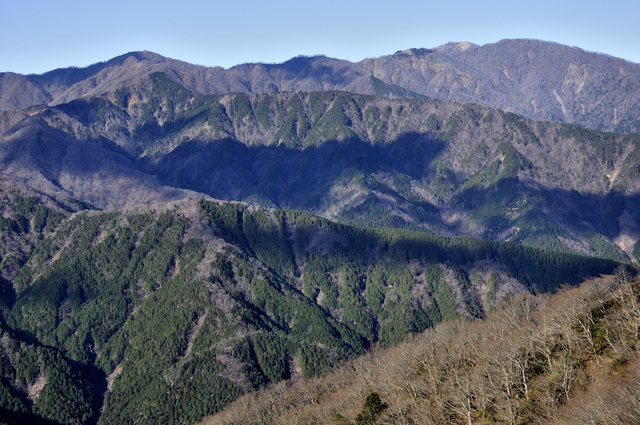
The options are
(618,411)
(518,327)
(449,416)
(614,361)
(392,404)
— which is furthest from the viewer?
(518,327)

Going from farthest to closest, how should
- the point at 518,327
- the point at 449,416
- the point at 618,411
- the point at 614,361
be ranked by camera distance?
the point at 518,327 → the point at 449,416 → the point at 614,361 → the point at 618,411

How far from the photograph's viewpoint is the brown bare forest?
99.7 meters

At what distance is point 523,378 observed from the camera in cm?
11150

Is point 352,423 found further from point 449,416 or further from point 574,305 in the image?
point 574,305

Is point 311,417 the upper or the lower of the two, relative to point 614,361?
lower

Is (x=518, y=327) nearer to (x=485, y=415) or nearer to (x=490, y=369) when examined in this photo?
(x=490, y=369)

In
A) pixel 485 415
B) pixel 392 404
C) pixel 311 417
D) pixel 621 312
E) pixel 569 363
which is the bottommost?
pixel 311 417

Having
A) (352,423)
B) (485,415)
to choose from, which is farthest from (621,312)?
(352,423)

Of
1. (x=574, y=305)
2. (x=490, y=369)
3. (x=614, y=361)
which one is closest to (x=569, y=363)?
(x=614, y=361)

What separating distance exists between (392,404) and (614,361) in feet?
157

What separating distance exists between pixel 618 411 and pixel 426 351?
77.9 m

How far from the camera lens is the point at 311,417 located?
14738cm

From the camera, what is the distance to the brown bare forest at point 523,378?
9969cm

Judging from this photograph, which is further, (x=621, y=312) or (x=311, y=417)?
(x=311, y=417)
